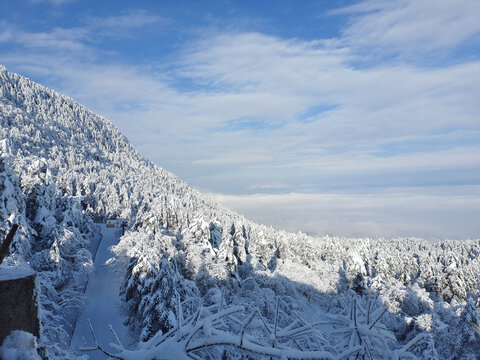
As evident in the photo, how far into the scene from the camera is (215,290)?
2480 centimetres

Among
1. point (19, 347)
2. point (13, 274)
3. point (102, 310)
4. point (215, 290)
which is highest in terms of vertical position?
point (13, 274)

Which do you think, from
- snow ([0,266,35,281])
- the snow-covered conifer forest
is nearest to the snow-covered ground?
the snow-covered conifer forest

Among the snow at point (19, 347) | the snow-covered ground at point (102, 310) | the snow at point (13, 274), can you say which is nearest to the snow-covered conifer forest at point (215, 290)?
the snow at point (19, 347)

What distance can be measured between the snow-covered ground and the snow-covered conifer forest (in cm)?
70

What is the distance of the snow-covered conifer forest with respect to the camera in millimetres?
2770

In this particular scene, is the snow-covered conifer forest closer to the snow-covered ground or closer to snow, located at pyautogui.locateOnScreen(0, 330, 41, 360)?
snow, located at pyautogui.locateOnScreen(0, 330, 41, 360)

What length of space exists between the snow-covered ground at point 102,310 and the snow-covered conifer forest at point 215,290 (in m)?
0.70

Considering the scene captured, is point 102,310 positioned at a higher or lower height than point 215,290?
lower

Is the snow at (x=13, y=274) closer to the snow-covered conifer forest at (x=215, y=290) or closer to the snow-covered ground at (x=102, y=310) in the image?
the snow-covered conifer forest at (x=215, y=290)

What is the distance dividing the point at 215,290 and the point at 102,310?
9.97 m

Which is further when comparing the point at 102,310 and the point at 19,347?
the point at 102,310

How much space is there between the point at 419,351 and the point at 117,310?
69.7ft

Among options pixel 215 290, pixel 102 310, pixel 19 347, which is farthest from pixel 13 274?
pixel 102 310

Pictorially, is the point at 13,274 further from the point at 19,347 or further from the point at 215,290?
the point at 215,290
